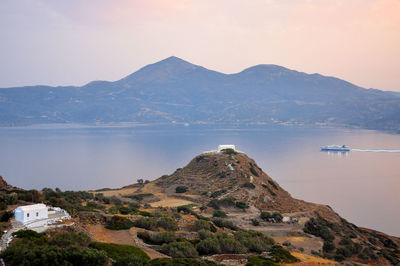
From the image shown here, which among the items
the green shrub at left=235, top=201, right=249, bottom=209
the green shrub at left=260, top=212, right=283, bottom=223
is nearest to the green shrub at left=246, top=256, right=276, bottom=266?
the green shrub at left=260, top=212, right=283, bottom=223

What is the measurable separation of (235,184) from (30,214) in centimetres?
2294

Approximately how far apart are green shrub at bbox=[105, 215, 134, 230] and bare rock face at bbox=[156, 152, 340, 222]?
1576 centimetres

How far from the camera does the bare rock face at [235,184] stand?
31156mm

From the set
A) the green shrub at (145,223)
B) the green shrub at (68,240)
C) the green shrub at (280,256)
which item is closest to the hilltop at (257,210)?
the green shrub at (145,223)

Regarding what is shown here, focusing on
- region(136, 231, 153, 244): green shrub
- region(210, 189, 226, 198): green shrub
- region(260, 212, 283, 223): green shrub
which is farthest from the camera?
region(210, 189, 226, 198): green shrub

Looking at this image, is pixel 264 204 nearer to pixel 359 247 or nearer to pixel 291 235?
pixel 291 235

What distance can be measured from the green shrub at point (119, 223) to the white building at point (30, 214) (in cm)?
275

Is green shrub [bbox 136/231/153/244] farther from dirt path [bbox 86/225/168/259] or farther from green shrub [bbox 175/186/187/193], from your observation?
green shrub [bbox 175/186/187/193]

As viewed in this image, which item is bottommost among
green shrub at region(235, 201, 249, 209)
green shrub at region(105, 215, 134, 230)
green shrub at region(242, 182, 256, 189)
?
green shrub at region(235, 201, 249, 209)

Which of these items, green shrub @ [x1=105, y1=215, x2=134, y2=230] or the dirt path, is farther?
green shrub @ [x1=105, y1=215, x2=134, y2=230]

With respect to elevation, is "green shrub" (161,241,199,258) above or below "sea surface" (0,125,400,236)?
above

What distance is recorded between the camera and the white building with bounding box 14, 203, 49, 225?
12656mm

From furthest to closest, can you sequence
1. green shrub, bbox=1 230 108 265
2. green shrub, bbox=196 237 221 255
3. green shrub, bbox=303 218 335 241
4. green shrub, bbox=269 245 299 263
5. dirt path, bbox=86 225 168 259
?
1. green shrub, bbox=303 218 335 241
2. green shrub, bbox=269 245 299 263
3. green shrub, bbox=196 237 221 255
4. dirt path, bbox=86 225 168 259
5. green shrub, bbox=1 230 108 265

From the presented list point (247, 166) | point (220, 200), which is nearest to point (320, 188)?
point (247, 166)
